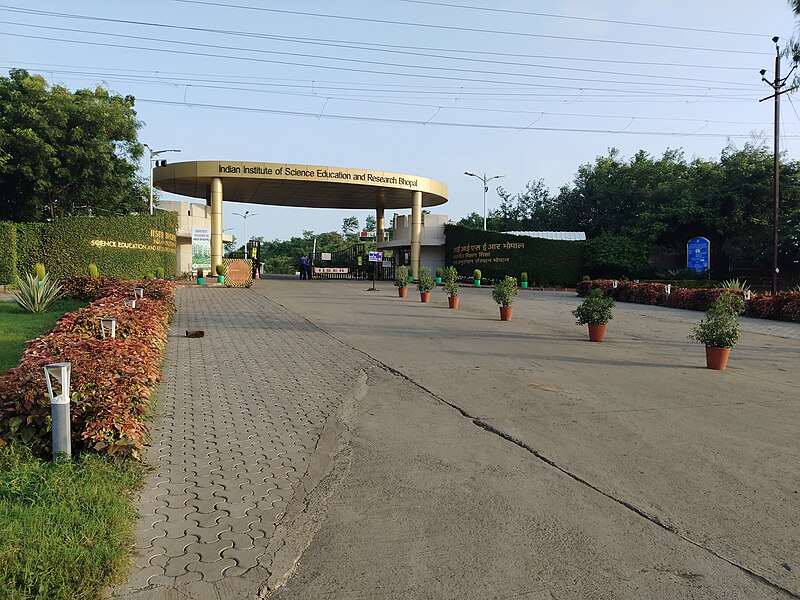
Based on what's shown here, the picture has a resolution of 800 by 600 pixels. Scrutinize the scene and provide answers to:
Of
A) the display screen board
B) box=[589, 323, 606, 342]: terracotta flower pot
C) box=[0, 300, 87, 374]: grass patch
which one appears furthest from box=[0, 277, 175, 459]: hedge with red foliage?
the display screen board

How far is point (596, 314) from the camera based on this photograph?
12133mm

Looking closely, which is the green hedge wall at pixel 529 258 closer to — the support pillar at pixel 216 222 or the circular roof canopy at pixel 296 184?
the circular roof canopy at pixel 296 184

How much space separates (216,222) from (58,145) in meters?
8.99

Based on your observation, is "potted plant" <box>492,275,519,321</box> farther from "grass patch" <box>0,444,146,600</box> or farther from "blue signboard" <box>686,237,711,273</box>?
"blue signboard" <box>686,237,711,273</box>

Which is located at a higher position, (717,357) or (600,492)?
(717,357)

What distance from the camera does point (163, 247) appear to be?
1224 inches

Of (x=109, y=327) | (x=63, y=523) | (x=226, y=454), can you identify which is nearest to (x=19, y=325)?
(x=109, y=327)

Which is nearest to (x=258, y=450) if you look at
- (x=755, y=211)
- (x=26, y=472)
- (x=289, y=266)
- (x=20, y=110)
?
(x=26, y=472)

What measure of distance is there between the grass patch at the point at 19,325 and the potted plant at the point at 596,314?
396 inches

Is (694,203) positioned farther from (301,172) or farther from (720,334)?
(720,334)

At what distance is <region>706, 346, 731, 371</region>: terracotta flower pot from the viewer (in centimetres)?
920

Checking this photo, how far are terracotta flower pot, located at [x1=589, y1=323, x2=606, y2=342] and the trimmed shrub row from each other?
251 inches

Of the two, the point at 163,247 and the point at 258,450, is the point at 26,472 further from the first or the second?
the point at 163,247

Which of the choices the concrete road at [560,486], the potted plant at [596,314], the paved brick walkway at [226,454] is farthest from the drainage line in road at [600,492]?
the potted plant at [596,314]
